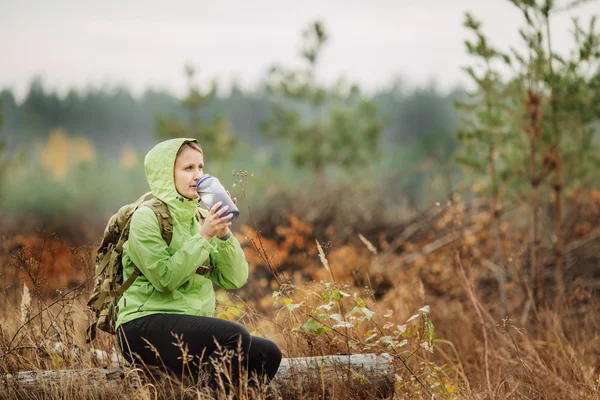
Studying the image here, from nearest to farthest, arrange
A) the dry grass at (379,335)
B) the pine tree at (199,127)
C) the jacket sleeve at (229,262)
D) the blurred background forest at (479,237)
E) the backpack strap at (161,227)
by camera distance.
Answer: the backpack strap at (161,227) < the jacket sleeve at (229,262) < the dry grass at (379,335) < the blurred background forest at (479,237) < the pine tree at (199,127)

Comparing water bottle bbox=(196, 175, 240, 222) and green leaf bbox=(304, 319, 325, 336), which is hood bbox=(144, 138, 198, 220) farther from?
green leaf bbox=(304, 319, 325, 336)

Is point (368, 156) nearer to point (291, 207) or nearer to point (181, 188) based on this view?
point (291, 207)

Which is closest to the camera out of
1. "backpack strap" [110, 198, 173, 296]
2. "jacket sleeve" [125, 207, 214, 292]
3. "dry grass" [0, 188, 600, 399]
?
"jacket sleeve" [125, 207, 214, 292]

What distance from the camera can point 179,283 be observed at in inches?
120

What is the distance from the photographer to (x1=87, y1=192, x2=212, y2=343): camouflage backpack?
10.5 ft

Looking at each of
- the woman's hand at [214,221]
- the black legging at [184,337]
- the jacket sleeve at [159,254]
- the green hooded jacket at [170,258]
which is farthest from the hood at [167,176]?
the black legging at [184,337]

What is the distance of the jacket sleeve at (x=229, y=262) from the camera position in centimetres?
332

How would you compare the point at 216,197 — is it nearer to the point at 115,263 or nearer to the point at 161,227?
the point at 161,227

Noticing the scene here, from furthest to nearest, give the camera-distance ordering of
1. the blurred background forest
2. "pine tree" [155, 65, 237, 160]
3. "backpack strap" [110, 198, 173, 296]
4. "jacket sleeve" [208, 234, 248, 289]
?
1. "pine tree" [155, 65, 237, 160]
2. the blurred background forest
3. "jacket sleeve" [208, 234, 248, 289]
4. "backpack strap" [110, 198, 173, 296]

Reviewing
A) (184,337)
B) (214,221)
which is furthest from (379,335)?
(214,221)

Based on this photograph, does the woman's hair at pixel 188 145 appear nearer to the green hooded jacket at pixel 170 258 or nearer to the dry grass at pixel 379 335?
the green hooded jacket at pixel 170 258

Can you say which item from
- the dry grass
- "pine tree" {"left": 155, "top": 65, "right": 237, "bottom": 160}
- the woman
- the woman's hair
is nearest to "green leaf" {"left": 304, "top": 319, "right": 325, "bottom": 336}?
the dry grass

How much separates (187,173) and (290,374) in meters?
1.23

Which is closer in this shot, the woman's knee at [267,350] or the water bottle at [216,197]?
the water bottle at [216,197]
